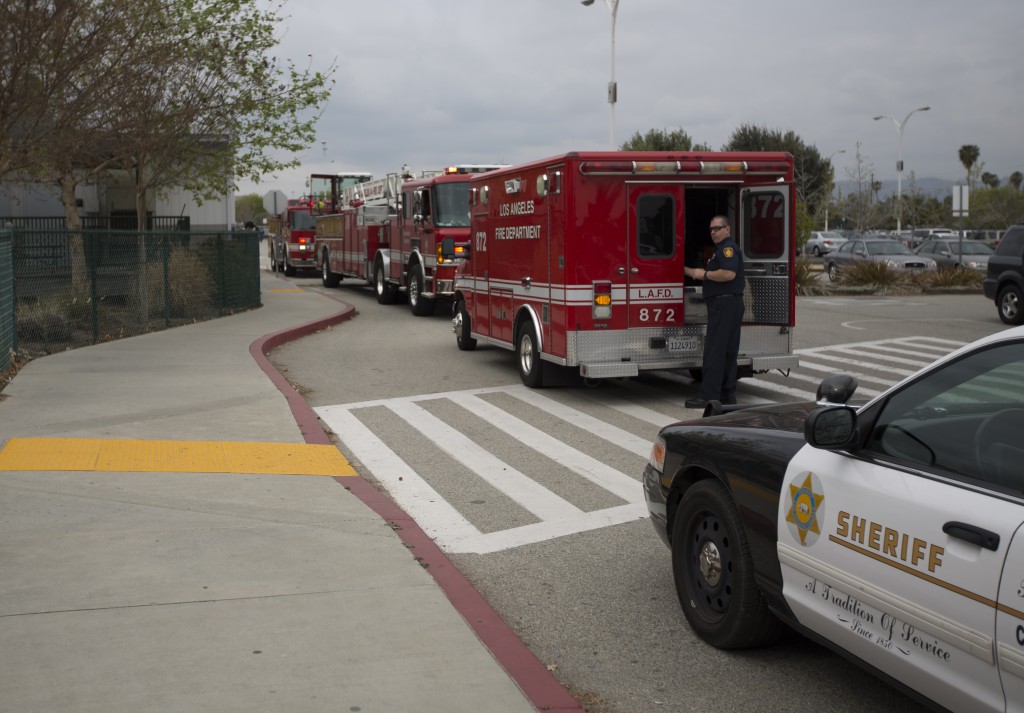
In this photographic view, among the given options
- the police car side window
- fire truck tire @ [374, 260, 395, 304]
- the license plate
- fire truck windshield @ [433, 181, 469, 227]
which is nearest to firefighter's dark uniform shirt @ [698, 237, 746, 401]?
the license plate

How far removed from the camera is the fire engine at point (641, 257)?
39.1ft

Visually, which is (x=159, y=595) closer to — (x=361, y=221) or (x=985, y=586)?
(x=985, y=586)

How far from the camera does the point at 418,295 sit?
936 inches

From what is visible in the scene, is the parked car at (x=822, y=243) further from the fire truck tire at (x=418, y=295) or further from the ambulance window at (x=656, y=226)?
the ambulance window at (x=656, y=226)

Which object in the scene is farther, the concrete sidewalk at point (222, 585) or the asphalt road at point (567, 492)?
the asphalt road at point (567, 492)

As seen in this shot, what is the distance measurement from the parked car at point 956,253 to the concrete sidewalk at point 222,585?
1212 inches

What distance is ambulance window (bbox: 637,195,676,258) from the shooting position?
39.7ft

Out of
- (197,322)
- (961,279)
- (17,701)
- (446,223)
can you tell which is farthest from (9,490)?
(961,279)

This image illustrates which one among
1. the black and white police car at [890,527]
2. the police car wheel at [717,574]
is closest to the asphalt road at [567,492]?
the police car wheel at [717,574]

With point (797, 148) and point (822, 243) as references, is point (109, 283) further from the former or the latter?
point (797, 148)

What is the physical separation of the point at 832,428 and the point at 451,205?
18890 mm

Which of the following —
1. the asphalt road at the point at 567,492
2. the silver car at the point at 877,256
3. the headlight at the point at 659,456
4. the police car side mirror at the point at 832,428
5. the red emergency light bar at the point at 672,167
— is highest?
the red emergency light bar at the point at 672,167

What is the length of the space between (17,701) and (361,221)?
25373 mm

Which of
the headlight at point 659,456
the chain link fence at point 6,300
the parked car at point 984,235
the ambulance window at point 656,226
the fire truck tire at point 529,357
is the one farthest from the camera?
the parked car at point 984,235
